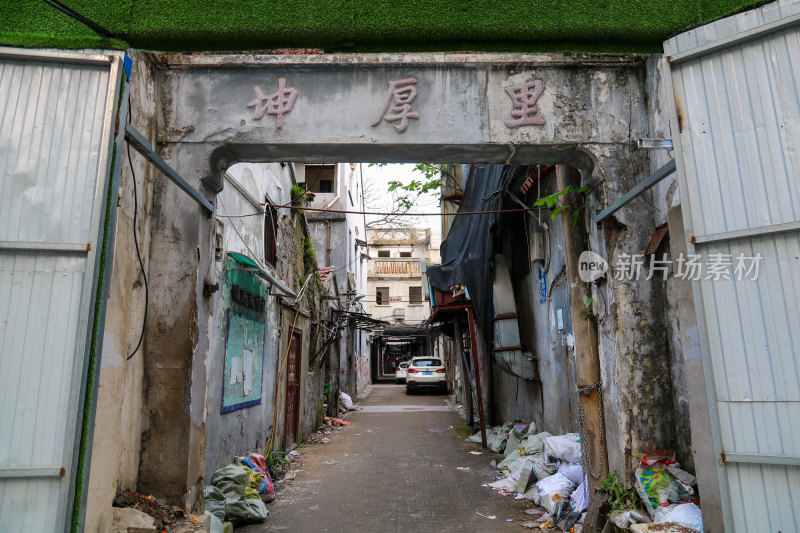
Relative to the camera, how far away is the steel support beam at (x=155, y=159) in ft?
10.7

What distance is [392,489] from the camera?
281 inches

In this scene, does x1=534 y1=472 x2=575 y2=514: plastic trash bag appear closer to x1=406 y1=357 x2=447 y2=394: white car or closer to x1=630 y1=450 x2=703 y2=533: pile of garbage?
x1=630 y1=450 x2=703 y2=533: pile of garbage

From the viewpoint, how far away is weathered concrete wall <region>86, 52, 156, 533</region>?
3564mm

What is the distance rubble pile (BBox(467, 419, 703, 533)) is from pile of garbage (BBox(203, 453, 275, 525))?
2.93 meters

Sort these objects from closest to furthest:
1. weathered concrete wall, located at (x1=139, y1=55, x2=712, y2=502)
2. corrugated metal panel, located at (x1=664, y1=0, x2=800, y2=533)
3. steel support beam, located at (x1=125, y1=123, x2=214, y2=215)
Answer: corrugated metal panel, located at (x1=664, y1=0, x2=800, y2=533)
steel support beam, located at (x1=125, y1=123, x2=214, y2=215)
weathered concrete wall, located at (x1=139, y1=55, x2=712, y2=502)

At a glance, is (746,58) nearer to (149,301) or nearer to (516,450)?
(149,301)

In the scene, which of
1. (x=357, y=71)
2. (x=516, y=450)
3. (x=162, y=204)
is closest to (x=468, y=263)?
(x=516, y=450)

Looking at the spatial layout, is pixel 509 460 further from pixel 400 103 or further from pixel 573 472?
pixel 400 103

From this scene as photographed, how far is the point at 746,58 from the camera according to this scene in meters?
2.92

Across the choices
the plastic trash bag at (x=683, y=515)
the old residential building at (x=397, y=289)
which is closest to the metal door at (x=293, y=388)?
the plastic trash bag at (x=683, y=515)

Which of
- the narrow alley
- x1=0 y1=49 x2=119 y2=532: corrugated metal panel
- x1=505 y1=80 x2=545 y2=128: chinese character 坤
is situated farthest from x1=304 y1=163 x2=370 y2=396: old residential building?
x1=0 y1=49 x2=119 y2=532: corrugated metal panel

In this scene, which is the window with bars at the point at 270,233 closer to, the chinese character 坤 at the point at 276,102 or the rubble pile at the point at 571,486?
the chinese character 坤 at the point at 276,102

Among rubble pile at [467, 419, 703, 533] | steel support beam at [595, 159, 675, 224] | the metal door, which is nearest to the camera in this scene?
steel support beam at [595, 159, 675, 224]

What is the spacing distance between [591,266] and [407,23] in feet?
9.62
